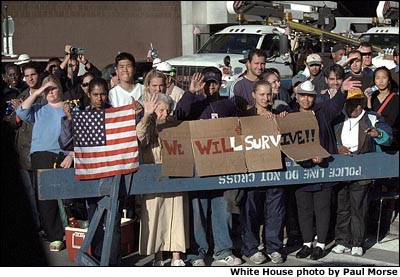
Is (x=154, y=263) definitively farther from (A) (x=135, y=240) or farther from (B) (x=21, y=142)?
(B) (x=21, y=142)

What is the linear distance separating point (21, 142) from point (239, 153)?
260cm

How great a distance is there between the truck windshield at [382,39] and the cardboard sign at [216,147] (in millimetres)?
13092

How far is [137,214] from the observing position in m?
7.49

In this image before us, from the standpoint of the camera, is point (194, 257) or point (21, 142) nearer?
point (194, 257)

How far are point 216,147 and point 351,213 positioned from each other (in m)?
1.80

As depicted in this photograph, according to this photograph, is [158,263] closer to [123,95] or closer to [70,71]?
[123,95]

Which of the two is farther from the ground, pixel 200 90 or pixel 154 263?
pixel 200 90

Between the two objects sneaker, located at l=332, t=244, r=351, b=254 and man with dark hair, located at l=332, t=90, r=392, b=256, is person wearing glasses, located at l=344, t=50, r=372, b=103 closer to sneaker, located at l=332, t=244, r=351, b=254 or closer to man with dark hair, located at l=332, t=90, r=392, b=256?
man with dark hair, located at l=332, t=90, r=392, b=256

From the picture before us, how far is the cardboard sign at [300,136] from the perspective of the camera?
6922mm

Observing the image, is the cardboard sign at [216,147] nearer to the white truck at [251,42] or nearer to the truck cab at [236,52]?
the white truck at [251,42]

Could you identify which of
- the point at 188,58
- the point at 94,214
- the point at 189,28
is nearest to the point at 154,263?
the point at 94,214

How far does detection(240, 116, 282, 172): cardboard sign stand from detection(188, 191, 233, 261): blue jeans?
0.57 metres

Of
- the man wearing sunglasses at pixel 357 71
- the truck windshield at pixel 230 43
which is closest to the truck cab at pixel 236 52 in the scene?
the truck windshield at pixel 230 43

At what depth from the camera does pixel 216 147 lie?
22.1 ft
